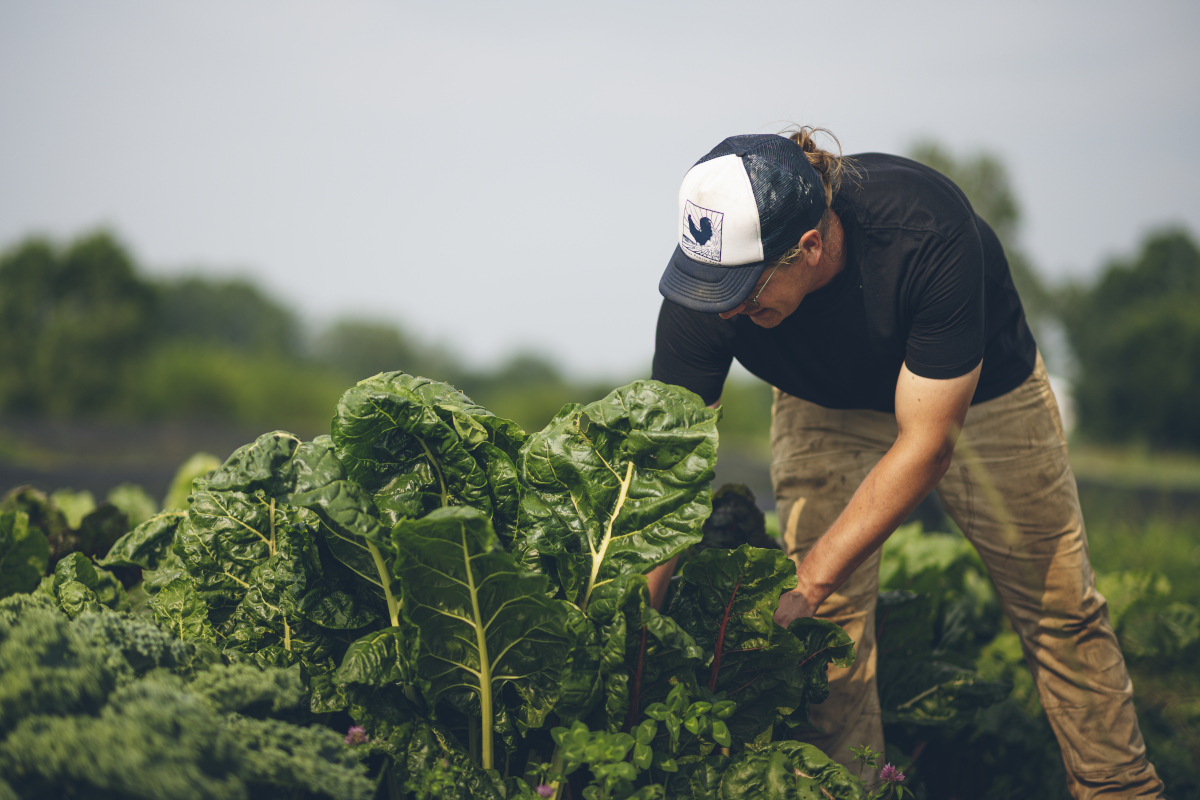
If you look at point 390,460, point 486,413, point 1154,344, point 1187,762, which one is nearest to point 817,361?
point 486,413

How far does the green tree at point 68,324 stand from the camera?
820 inches

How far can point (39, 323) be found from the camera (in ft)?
70.5

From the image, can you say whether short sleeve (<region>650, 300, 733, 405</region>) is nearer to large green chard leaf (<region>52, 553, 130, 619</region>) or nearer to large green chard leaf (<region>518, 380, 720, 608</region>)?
large green chard leaf (<region>518, 380, 720, 608</region>)

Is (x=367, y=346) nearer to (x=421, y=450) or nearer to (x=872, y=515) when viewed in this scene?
(x=421, y=450)

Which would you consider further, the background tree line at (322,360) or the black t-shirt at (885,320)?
the background tree line at (322,360)

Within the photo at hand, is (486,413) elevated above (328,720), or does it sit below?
above

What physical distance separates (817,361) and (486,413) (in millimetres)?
1086

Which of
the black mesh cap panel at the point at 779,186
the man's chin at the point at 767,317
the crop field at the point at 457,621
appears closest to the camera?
the crop field at the point at 457,621

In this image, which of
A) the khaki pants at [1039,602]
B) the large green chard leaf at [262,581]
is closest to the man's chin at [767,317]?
the khaki pants at [1039,602]

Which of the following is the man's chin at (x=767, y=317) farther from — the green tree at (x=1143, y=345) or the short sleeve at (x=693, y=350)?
the green tree at (x=1143, y=345)

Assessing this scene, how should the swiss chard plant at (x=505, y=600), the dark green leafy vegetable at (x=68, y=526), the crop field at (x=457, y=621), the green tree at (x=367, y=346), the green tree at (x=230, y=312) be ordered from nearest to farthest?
the crop field at (x=457, y=621) < the swiss chard plant at (x=505, y=600) < the dark green leafy vegetable at (x=68, y=526) < the green tree at (x=367, y=346) < the green tree at (x=230, y=312)

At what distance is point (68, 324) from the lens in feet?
68.5

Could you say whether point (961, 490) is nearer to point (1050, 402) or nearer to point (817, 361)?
point (1050, 402)

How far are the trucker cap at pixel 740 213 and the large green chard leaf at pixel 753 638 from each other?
649mm
